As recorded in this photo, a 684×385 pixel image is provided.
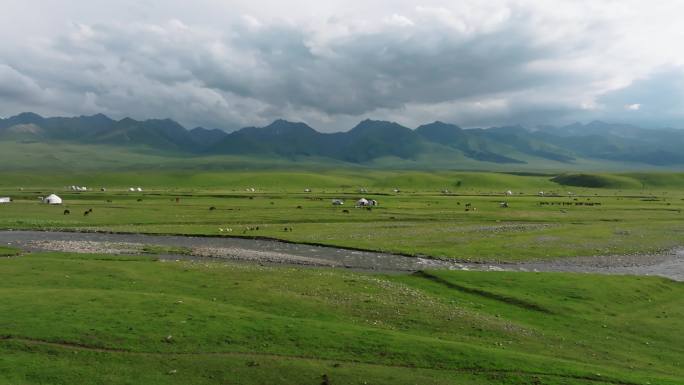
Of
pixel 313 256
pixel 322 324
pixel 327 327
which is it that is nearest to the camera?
pixel 327 327

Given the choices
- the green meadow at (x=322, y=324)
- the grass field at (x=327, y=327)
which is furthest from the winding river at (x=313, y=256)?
the grass field at (x=327, y=327)

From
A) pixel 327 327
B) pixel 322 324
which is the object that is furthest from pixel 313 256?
pixel 327 327

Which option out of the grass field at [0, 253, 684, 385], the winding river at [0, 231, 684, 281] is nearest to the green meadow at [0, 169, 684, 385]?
the grass field at [0, 253, 684, 385]

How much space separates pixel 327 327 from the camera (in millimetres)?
26109

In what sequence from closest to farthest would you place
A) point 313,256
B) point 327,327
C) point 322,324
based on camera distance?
point 327,327
point 322,324
point 313,256

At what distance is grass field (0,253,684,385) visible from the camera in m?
20.8

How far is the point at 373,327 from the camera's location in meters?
27.5

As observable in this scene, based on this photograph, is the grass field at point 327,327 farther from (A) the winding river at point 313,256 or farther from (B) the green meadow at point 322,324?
(A) the winding river at point 313,256

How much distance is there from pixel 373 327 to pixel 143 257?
3376 cm

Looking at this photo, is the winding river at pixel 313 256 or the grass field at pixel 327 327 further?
the winding river at pixel 313 256

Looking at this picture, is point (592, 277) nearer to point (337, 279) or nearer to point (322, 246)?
point (337, 279)

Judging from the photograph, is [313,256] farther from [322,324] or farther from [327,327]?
[327,327]

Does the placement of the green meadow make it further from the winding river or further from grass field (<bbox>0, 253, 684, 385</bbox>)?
the winding river

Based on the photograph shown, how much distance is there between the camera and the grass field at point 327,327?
20.8m
